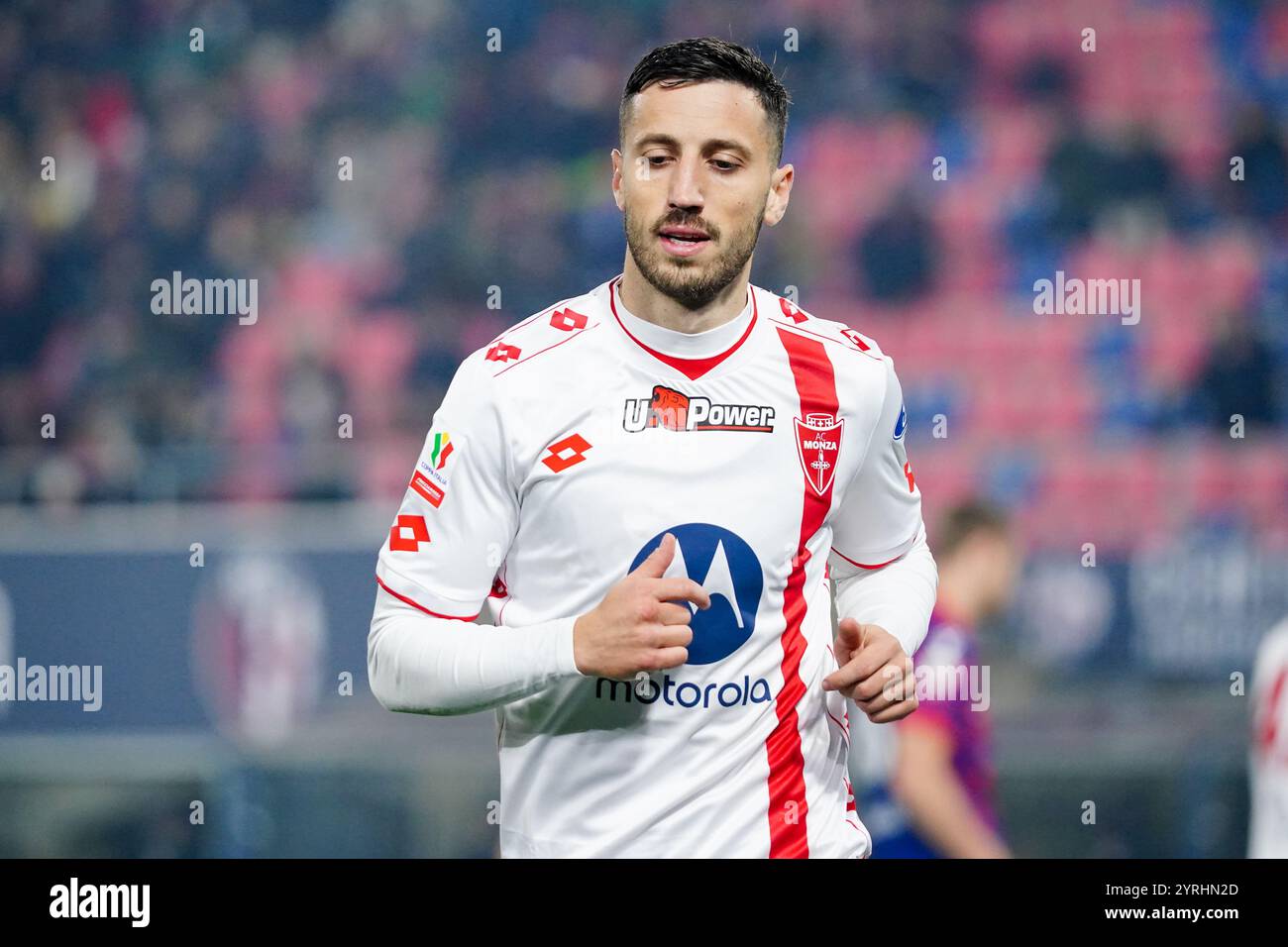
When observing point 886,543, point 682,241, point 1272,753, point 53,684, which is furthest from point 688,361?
point 53,684

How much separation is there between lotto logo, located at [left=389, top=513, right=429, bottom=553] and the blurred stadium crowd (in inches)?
177

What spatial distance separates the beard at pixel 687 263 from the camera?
2.37 m

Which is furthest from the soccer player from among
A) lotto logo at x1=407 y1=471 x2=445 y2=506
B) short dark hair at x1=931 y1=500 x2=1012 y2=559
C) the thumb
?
short dark hair at x1=931 y1=500 x2=1012 y2=559

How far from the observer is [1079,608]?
251 inches

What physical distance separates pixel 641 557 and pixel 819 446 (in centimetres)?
39

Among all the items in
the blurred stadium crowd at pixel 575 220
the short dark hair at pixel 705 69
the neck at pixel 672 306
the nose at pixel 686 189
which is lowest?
the neck at pixel 672 306

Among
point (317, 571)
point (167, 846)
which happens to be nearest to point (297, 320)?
point (317, 571)

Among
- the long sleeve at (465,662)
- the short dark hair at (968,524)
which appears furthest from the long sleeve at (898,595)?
the short dark hair at (968,524)

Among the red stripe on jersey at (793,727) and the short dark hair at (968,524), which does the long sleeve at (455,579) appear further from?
the short dark hair at (968,524)

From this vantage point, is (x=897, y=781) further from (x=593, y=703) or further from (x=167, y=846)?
(x=167, y=846)

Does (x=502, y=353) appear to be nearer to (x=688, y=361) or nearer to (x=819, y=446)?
(x=688, y=361)

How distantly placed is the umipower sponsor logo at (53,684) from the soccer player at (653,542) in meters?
Answer: 4.21

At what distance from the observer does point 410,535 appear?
2.35 metres

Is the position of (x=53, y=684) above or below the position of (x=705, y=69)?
below
